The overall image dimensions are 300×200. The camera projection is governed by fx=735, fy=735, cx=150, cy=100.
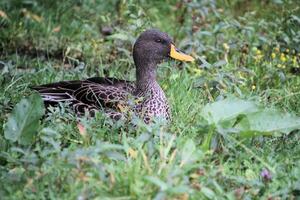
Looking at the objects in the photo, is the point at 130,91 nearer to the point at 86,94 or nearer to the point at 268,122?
the point at 86,94

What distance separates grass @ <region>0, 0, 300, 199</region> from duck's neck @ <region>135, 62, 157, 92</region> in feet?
0.94

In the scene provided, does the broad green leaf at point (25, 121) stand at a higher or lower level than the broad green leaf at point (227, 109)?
lower

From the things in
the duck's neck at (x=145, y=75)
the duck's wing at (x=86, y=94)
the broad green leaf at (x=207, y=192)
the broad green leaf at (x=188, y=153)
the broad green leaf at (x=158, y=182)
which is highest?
the broad green leaf at (x=158, y=182)

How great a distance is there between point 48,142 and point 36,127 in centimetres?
21

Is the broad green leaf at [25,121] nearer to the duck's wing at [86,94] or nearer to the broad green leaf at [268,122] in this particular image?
the duck's wing at [86,94]

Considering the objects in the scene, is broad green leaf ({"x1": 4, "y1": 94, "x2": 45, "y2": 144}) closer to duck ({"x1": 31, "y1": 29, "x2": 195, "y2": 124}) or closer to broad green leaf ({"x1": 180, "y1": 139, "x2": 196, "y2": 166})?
duck ({"x1": 31, "y1": 29, "x2": 195, "y2": 124})

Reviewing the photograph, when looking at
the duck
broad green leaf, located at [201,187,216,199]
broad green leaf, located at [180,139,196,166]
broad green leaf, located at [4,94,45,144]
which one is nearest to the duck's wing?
the duck

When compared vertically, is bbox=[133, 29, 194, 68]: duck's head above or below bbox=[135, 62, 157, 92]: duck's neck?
above

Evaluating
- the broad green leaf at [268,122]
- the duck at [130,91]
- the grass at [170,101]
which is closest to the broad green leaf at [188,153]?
the grass at [170,101]

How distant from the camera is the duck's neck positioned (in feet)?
17.9

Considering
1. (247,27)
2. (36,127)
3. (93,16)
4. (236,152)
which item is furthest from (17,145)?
(93,16)

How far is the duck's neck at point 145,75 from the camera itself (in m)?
5.46

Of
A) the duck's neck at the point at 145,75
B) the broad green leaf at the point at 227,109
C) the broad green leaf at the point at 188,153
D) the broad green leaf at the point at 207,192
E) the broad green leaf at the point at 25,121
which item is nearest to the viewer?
Result: the broad green leaf at the point at 207,192

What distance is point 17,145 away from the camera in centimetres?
421
